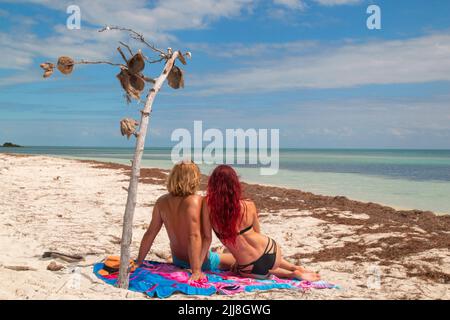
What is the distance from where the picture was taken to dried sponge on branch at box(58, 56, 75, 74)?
5.06m

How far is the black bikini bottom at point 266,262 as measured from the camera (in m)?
5.35

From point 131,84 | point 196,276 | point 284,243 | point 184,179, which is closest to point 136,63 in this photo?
point 131,84

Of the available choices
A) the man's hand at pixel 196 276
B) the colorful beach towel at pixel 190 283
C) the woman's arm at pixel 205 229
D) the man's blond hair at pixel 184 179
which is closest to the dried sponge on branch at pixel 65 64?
the man's blond hair at pixel 184 179

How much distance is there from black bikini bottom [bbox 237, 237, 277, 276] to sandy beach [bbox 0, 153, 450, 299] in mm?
451

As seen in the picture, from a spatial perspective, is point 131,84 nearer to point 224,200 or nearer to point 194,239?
point 224,200

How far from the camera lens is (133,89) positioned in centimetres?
530

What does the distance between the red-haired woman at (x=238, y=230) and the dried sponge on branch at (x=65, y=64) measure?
208cm

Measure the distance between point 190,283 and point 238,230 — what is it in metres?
0.83

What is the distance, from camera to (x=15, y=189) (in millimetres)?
14781

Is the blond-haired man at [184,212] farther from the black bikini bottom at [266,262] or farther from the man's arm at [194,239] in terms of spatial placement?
the black bikini bottom at [266,262]

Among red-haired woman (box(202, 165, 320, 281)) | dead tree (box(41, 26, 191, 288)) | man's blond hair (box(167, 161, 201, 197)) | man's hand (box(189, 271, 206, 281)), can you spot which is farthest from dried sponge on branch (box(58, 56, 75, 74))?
man's hand (box(189, 271, 206, 281))

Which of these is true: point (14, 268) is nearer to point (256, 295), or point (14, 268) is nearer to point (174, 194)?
point (174, 194)

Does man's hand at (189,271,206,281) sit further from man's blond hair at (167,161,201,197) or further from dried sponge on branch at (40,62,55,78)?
dried sponge on branch at (40,62,55,78)
